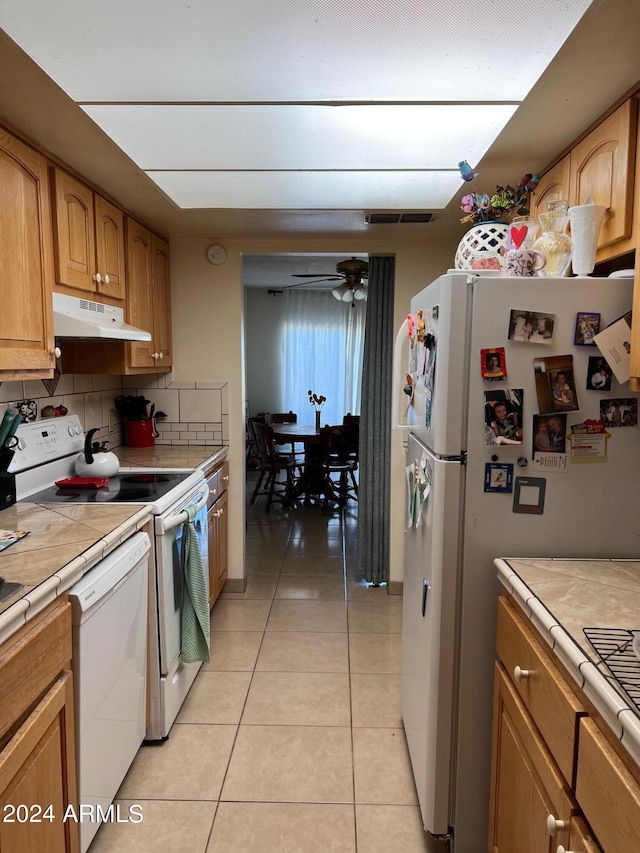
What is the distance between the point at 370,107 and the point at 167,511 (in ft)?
5.09

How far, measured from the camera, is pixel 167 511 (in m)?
2.15

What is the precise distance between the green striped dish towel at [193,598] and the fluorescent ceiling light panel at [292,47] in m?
1.53

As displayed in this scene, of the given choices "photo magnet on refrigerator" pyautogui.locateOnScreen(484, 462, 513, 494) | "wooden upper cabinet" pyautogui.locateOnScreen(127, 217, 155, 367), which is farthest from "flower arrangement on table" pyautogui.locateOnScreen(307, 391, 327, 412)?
"photo magnet on refrigerator" pyautogui.locateOnScreen(484, 462, 513, 494)

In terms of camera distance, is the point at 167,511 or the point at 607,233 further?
the point at 167,511


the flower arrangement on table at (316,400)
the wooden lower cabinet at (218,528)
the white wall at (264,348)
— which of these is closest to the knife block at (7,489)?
the wooden lower cabinet at (218,528)

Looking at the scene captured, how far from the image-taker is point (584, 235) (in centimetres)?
149

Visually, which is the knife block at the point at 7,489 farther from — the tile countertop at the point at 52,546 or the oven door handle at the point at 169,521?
the oven door handle at the point at 169,521

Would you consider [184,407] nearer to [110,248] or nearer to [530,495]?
[110,248]

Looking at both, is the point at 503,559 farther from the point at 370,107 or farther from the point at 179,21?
the point at 179,21

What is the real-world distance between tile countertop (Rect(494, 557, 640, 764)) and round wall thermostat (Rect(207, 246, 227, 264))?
2527 millimetres

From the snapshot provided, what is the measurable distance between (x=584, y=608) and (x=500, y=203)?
3.84 feet

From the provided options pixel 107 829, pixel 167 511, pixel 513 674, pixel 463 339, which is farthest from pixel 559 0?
pixel 107 829

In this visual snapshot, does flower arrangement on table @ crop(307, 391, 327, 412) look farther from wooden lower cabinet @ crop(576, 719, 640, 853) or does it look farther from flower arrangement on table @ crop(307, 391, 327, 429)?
wooden lower cabinet @ crop(576, 719, 640, 853)

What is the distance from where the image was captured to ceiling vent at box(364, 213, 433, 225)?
2719mm
